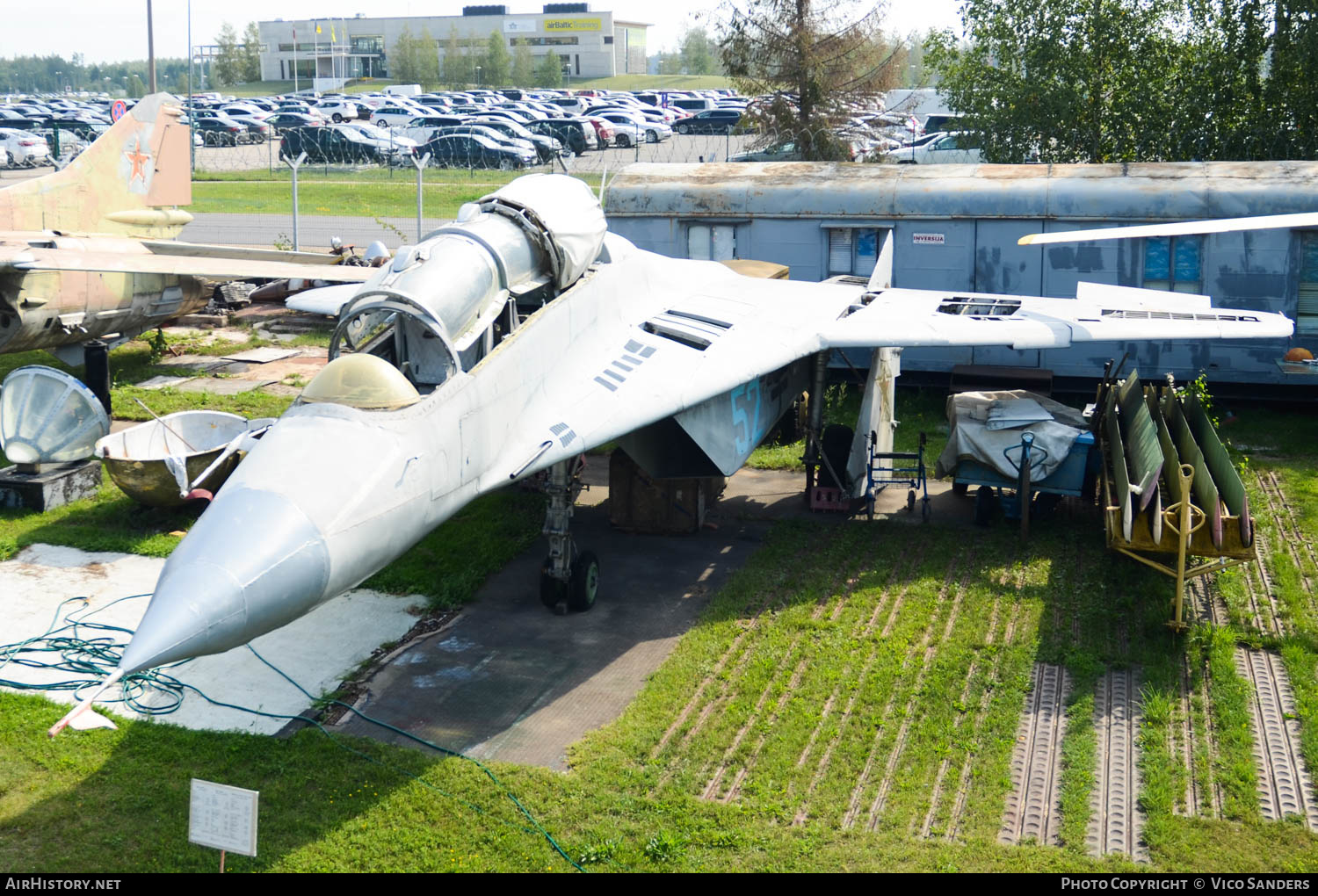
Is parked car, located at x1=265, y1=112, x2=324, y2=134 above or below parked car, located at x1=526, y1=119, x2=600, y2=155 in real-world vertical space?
above

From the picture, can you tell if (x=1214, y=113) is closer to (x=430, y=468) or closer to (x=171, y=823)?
(x=430, y=468)

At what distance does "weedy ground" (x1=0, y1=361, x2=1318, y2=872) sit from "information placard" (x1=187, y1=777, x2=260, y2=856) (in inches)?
29.9

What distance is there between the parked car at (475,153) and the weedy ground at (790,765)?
4097 cm

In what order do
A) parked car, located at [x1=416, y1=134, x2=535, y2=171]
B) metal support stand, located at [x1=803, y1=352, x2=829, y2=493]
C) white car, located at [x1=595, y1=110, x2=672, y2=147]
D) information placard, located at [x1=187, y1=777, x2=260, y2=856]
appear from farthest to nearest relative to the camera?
white car, located at [x1=595, y1=110, x2=672, y2=147], parked car, located at [x1=416, y1=134, x2=535, y2=171], metal support stand, located at [x1=803, y1=352, x2=829, y2=493], information placard, located at [x1=187, y1=777, x2=260, y2=856]

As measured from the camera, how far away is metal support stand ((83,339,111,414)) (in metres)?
18.2

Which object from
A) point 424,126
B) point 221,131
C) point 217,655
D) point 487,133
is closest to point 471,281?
point 217,655

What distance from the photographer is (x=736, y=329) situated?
13.2m

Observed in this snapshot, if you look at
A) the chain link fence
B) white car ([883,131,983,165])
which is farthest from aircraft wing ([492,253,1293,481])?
white car ([883,131,983,165])

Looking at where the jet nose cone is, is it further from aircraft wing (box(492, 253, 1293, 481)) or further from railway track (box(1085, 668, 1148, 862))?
railway track (box(1085, 668, 1148, 862))

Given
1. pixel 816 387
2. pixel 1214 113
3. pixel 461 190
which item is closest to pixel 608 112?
pixel 461 190

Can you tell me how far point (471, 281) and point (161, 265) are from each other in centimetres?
1142

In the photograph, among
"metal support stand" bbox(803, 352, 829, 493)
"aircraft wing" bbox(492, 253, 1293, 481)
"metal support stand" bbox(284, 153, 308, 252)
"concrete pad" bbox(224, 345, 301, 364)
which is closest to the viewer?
"aircraft wing" bbox(492, 253, 1293, 481)

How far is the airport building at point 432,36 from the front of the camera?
467 ft

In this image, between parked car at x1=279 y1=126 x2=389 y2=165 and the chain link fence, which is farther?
parked car at x1=279 y1=126 x2=389 y2=165
